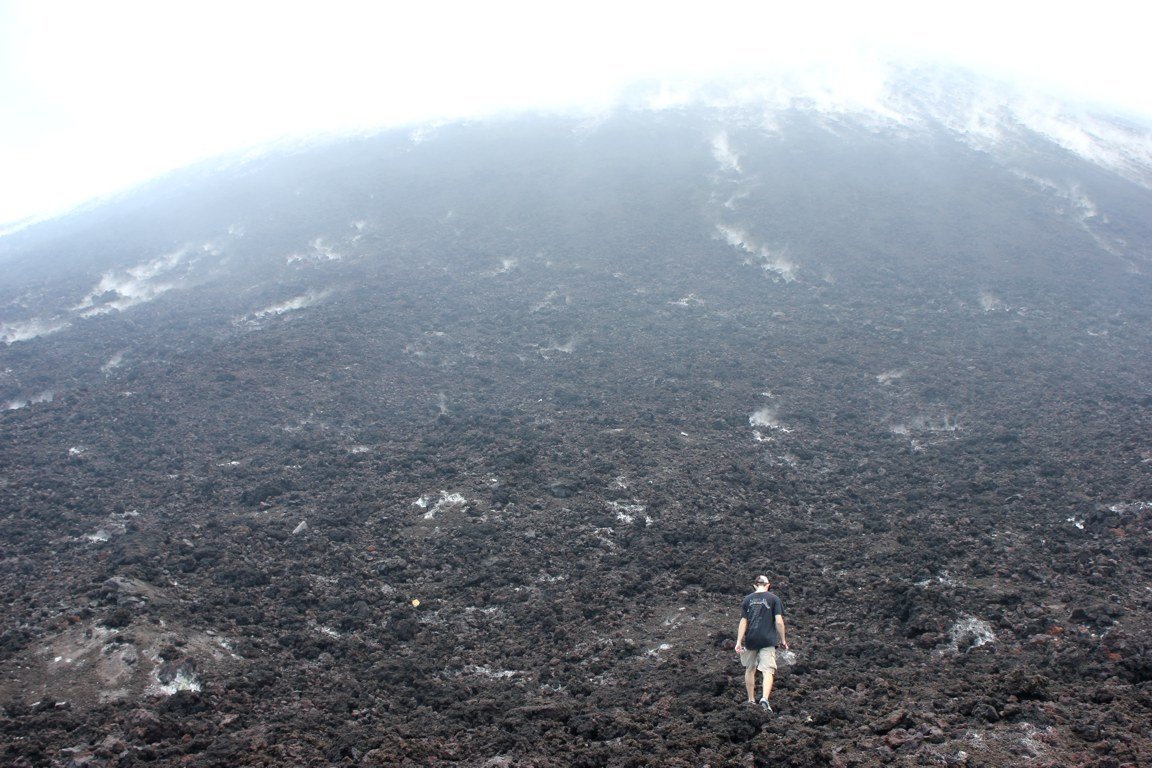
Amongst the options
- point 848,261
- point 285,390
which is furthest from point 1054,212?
point 285,390

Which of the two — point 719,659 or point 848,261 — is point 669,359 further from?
point 719,659

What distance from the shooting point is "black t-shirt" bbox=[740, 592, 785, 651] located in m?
6.89

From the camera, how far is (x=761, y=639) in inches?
271

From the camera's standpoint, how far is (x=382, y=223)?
28438 mm

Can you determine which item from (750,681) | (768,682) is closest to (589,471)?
(750,681)

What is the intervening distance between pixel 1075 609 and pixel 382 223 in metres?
26.2

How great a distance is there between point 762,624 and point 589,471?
6811 millimetres

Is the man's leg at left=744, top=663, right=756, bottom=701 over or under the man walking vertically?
under

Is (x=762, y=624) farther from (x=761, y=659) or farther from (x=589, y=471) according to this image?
(x=589, y=471)

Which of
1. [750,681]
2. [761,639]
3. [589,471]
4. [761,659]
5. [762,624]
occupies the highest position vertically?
[762,624]

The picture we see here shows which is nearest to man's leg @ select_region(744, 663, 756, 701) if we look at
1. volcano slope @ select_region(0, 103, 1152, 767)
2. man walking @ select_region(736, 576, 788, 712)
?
man walking @ select_region(736, 576, 788, 712)

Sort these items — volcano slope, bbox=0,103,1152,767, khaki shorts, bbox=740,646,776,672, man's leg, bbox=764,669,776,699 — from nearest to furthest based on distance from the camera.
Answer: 1. man's leg, bbox=764,669,776,699
2. khaki shorts, bbox=740,646,776,672
3. volcano slope, bbox=0,103,1152,767

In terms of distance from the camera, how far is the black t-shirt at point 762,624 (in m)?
6.89

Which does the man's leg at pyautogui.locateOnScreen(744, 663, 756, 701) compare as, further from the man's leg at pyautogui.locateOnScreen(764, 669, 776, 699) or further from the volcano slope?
the volcano slope
